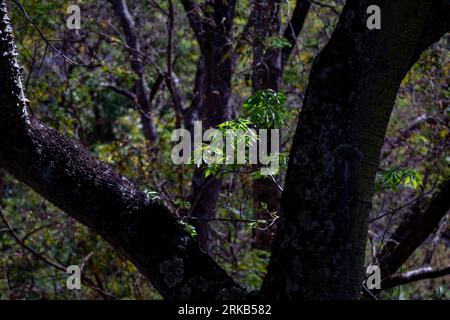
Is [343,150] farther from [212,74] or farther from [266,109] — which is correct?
[212,74]

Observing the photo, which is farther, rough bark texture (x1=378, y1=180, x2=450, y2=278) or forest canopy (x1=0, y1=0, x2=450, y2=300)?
rough bark texture (x1=378, y1=180, x2=450, y2=278)

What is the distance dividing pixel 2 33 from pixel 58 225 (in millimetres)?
5157

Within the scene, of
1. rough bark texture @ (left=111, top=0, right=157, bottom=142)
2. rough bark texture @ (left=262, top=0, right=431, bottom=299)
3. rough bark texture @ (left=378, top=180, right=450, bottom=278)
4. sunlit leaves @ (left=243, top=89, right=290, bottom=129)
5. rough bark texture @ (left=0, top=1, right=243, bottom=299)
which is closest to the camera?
rough bark texture @ (left=262, top=0, right=431, bottom=299)

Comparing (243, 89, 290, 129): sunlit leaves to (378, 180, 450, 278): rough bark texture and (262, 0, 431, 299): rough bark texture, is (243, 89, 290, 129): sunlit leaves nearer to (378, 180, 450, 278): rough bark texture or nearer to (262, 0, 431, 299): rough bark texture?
(262, 0, 431, 299): rough bark texture

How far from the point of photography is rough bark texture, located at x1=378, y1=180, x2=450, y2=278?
5.82 metres

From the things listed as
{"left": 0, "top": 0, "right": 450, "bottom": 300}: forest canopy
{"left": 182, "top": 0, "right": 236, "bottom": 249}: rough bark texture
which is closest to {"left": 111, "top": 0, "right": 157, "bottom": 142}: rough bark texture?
{"left": 0, "top": 0, "right": 450, "bottom": 300}: forest canopy

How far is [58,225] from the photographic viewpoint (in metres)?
7.41

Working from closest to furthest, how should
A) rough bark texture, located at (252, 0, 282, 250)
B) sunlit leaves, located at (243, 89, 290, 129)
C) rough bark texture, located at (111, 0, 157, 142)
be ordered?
sunlit leaves, located at (243, 89, 290, 129) → rough bark texture, located at (252, 0, 282, 250) → rough bark texture, located at (111, 0, 157, 142)

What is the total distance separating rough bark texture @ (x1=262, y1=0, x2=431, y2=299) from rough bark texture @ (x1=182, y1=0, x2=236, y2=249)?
11.3ft

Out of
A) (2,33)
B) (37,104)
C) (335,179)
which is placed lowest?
(335,179)

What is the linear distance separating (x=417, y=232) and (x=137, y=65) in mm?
3445

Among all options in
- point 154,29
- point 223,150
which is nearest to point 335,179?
point 223,150

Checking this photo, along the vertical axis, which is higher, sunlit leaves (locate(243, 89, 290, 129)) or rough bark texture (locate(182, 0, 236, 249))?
rough bark texture (locate(182, 0, 236, 249))
